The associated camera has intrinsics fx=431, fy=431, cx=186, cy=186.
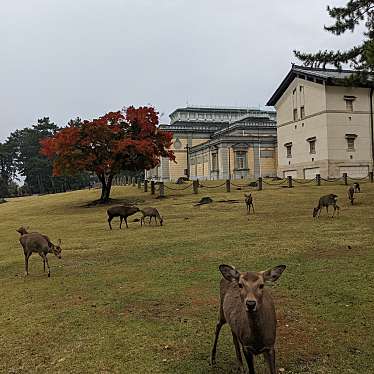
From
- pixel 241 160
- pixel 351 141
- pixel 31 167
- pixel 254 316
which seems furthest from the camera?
pixel 31 167

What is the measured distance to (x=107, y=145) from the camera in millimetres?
30062

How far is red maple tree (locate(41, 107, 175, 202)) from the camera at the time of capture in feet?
96.5

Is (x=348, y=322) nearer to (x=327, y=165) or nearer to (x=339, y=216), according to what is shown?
(x=339, y=216)

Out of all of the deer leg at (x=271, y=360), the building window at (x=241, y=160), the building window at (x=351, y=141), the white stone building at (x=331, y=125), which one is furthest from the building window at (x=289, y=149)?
the deer leg at (x=271, y=360)

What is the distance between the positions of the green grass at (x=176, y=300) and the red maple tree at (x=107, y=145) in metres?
14.4

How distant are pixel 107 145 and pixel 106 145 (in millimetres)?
70

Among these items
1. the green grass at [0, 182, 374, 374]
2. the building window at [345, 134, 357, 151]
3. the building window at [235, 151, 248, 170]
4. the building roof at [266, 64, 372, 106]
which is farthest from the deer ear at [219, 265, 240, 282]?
the building window at [235, 151, 248, 170]

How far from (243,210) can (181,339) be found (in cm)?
1579

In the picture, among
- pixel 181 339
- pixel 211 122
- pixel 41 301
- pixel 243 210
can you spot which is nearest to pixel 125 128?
pixel 243 210

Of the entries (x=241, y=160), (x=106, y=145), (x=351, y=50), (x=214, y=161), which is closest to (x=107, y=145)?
(x=106, y=145)

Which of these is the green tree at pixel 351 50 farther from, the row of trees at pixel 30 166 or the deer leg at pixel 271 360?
the row of trees at pixel 30 166

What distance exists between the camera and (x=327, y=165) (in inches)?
1654

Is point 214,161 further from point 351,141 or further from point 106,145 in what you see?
point 106,145

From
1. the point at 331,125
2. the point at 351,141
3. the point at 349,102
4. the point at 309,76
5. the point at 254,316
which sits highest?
the point at 309,76
